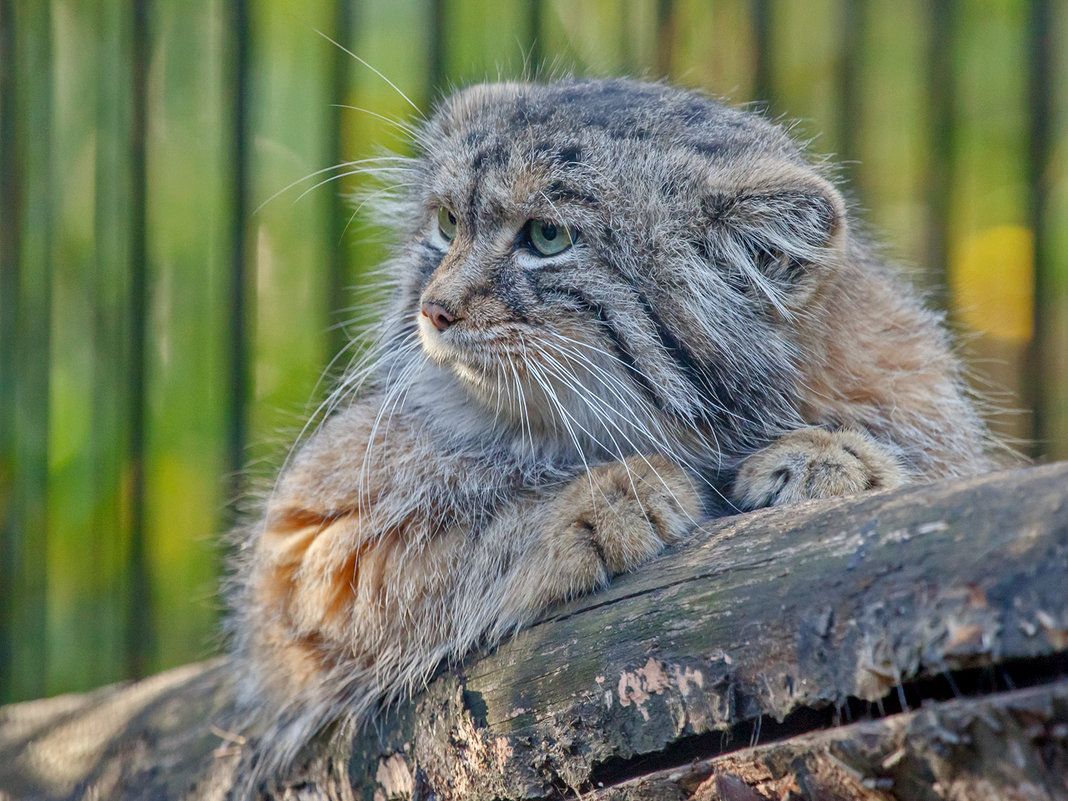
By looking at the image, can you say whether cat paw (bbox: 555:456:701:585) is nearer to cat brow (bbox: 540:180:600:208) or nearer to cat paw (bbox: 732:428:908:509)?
cat paw (bbox: 732:428:908:509)

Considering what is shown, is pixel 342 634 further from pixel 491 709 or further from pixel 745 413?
pixel 745 413

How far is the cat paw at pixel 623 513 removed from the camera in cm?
196

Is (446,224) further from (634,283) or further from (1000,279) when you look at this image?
(1000,279)

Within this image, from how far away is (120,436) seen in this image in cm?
434

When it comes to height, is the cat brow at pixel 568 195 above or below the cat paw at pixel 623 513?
above

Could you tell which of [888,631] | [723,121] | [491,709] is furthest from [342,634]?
[723,121]

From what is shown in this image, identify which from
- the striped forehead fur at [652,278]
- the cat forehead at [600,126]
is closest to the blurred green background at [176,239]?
the cat forehead at [600,126]

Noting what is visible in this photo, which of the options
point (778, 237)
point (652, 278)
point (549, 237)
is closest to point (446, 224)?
point (549, 237)

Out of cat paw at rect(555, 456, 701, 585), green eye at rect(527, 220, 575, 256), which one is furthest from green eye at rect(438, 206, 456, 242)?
cat paw at rect(555, 456, 701, 585)

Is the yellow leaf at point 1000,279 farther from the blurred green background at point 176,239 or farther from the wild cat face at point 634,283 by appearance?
the wild cat face at point 634,283

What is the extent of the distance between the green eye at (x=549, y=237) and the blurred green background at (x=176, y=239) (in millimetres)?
2124

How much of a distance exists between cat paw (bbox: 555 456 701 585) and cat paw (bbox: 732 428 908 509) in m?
0.15

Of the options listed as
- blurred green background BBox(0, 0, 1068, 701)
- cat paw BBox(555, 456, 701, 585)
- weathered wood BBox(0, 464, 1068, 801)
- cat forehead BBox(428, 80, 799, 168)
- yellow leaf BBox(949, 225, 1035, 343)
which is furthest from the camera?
blurred green background BBox(0, 0, 1068, 701)

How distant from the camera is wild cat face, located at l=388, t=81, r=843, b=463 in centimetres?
229
